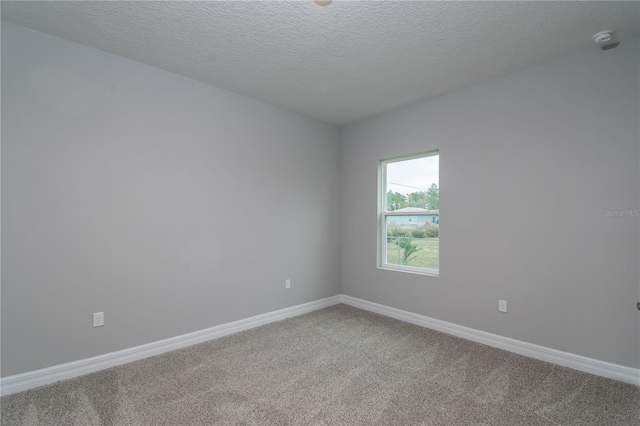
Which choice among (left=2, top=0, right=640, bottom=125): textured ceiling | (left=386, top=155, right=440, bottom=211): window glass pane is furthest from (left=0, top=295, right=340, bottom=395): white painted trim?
(left=2, top=0, right=640, bottom=125): textured ceiling

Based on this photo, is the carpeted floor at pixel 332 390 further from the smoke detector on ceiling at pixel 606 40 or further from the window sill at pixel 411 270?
the smoke detector on ceiling at pixel 606 40

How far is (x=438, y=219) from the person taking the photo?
3477 mm

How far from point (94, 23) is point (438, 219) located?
3.54m

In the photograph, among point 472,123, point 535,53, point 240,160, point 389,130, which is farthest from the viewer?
point 389,130

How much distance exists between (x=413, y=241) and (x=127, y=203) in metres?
3.10

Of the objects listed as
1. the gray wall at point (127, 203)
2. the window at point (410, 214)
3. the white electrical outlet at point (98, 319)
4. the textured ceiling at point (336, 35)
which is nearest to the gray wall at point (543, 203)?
the window at point (410, 214)

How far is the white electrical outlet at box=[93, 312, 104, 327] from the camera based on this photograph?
250 centimetres

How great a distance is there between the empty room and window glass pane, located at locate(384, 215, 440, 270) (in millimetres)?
48

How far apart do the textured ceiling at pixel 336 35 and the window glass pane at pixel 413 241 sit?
5.14 ft

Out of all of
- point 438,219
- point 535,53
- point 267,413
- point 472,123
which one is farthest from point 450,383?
point 535,53

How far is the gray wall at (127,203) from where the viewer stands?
224 cm

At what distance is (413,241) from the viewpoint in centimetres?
381

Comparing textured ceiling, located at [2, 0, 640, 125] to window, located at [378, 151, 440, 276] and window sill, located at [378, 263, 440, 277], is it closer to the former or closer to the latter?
window, located at [378, 151, 440, 276]

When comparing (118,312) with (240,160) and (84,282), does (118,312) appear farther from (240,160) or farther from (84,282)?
(240,160)
